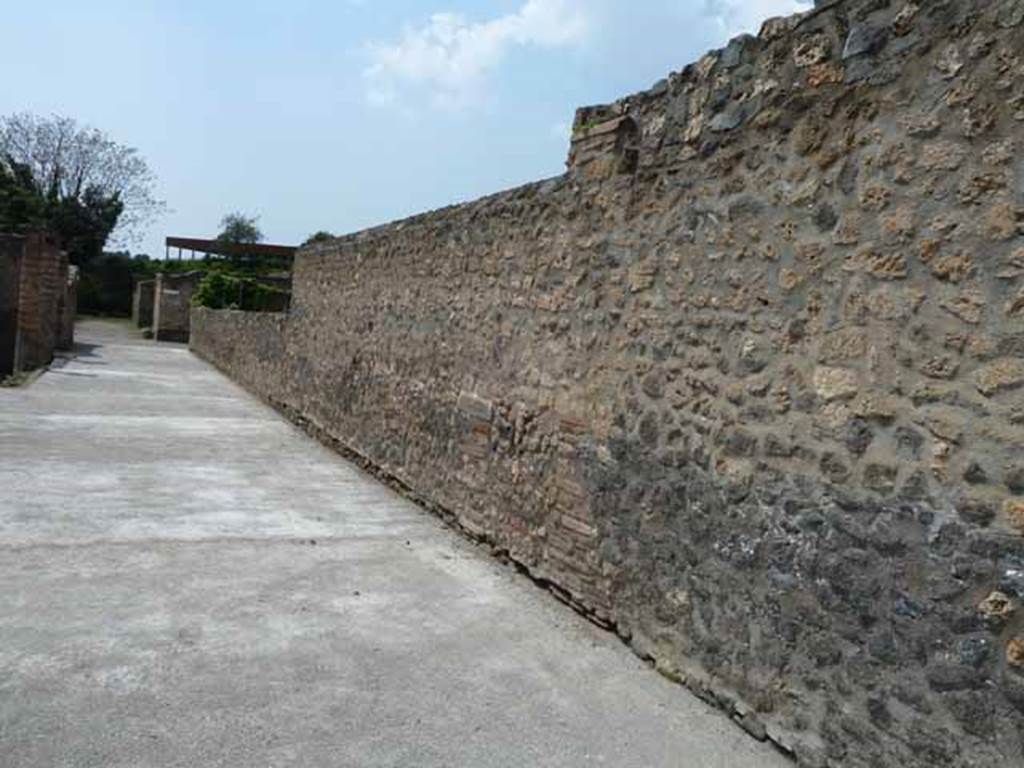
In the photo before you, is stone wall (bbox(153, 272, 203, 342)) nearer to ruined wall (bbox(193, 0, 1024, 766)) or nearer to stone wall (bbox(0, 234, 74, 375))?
stone wall (bbox(0, 234, 74, 375))

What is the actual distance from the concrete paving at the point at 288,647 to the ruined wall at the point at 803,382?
1.43 ft

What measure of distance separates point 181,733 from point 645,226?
3.18m

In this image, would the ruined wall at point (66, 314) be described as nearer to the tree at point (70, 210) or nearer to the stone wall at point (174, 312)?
the stone wall at point (174, 312)

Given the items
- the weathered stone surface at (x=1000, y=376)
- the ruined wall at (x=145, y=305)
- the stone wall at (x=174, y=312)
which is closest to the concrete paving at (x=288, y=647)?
the weathered stone surface at (x=1000, y=376)

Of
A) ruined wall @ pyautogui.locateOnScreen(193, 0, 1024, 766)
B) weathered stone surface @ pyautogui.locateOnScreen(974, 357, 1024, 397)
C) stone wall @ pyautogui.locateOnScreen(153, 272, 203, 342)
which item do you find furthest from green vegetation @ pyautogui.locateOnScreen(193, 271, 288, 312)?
weathered stone surface @ pyautogui.locateOnScreen(974, 357, 1024, 397)

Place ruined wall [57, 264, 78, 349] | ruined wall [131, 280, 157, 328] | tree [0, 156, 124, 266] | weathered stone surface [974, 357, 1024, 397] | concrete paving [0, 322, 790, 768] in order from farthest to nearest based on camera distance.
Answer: tree [0, 156, 124, 266] < ruined wall [131, 280, 157, 328] < ruined wall [57, 264, 78, 349] < concrete paving [0, 322, 790, 768] < weathered stone surface [974, 357, 1024, 397]

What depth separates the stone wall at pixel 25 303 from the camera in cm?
1845

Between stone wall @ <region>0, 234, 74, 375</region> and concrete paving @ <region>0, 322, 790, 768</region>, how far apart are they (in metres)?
11.7

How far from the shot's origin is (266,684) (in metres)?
3.91

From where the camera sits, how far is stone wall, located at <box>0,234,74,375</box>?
18453mm

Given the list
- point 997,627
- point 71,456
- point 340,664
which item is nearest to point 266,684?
point 340,664

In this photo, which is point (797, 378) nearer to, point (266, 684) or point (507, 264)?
point (266, 684)

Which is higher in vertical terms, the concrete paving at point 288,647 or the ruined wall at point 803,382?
the ruined wall at point 803,382

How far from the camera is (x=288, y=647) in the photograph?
4.36 meters
